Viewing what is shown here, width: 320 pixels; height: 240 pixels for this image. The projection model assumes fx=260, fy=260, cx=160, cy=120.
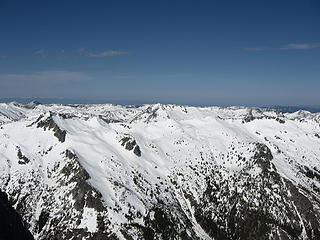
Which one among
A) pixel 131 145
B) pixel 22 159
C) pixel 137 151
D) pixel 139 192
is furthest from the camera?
pixel 131 145

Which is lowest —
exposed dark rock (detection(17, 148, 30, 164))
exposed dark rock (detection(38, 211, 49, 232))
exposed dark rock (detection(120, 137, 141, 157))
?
exposed dark rock (detection(38, 211, 49, 232))

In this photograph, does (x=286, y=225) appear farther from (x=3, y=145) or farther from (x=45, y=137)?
(x=3, y=145)

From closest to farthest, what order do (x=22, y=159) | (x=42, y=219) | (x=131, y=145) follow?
1. (x=42, y=219)
2. (x=22, y=159)
3. (x=131, y=145)

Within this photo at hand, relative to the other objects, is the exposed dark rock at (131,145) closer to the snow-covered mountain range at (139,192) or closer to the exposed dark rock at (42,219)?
the snow-covered mountain range at (139,192)

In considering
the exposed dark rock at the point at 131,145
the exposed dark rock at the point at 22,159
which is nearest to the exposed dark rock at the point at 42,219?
the exposed dark rock at the point at 22,159

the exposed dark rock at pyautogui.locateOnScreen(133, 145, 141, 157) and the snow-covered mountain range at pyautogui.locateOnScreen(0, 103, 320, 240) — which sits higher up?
the exposed dark rock at pyautogui.locateOnScreen(133, 145, 141, 157)

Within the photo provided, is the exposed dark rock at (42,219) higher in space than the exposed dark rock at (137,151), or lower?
lower

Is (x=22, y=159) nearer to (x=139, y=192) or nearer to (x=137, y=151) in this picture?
(x=137, y=151)

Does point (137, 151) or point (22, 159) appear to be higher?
point (137, 151)

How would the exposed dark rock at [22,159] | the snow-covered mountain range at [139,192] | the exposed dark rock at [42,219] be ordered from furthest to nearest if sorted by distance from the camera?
1. the exposed dark rock at [22,159]
2. the snow-covered mountain range at [139,192]
3. the exposed dark rock at [42,219]

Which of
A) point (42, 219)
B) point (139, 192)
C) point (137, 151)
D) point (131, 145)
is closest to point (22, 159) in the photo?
point (42, 219)

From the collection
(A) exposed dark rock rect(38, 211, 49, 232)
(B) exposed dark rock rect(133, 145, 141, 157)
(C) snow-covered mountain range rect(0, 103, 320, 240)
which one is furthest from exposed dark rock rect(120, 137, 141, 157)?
(A) exposed dark rock rect(38, 211, 49, 232)

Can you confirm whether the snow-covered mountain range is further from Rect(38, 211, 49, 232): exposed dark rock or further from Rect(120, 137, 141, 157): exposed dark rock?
Rect(120, 137, 141, 157): exposed dark rock
